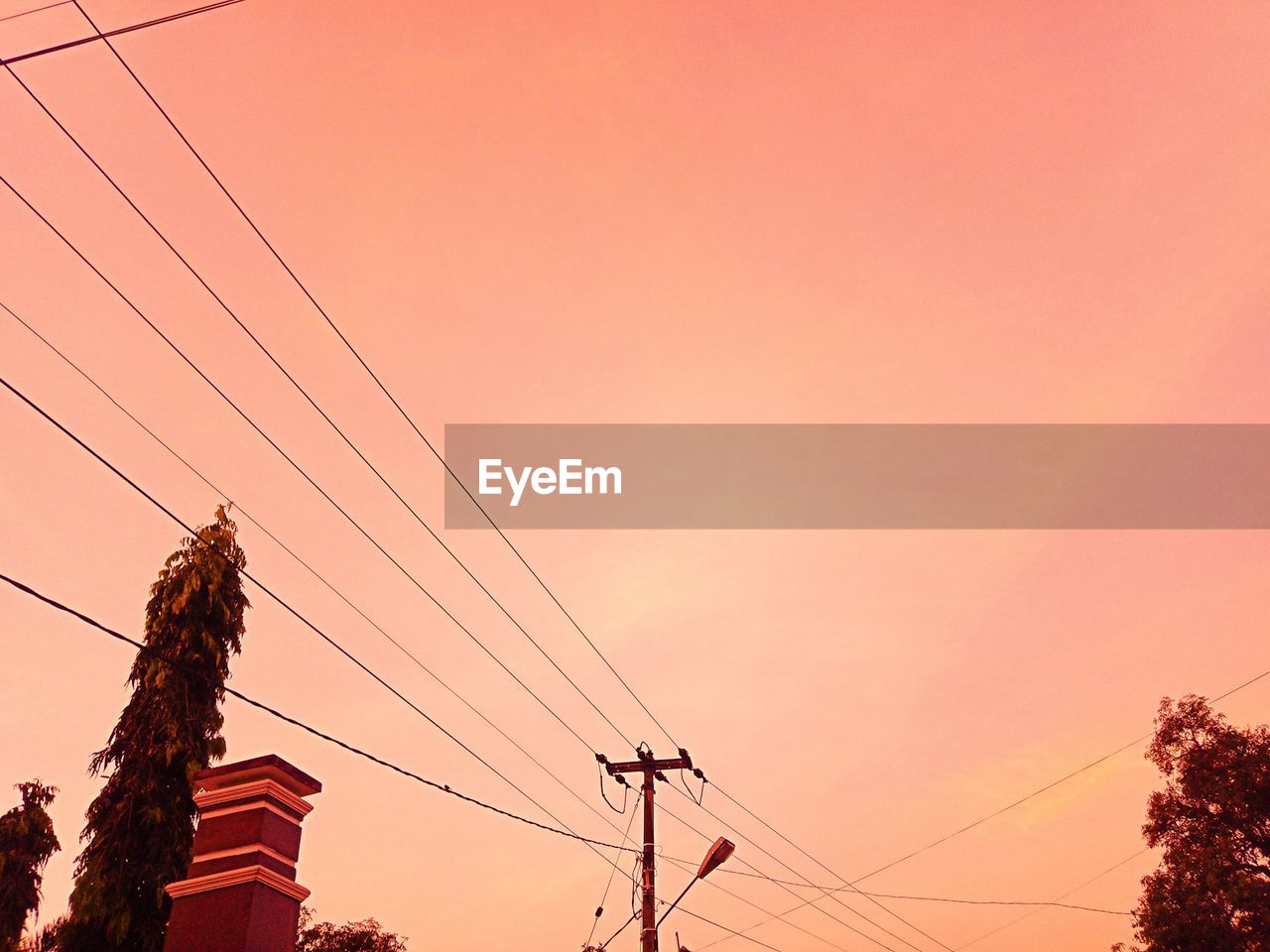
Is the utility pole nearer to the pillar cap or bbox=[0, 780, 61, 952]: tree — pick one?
the pillar cap

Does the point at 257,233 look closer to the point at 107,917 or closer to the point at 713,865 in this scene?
the point at 713,865

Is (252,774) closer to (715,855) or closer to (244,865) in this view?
(244,865)

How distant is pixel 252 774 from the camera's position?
42.0ft

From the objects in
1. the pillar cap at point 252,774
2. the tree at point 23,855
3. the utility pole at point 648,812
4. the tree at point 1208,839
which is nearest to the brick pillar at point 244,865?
the pillar cap at point 252,774

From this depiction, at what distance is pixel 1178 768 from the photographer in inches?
1214

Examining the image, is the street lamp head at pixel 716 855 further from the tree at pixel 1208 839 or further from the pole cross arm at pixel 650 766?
the tree at pixel 1208 839

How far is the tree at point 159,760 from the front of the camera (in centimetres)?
2275

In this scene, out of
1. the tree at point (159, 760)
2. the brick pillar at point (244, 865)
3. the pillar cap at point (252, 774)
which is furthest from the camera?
the tree at point (159, 760)

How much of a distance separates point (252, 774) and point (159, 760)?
43.8ft

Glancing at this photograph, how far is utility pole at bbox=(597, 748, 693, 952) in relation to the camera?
20312 mm

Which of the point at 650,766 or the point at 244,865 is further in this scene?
the point at 650,766

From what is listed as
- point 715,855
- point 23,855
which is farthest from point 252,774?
point 23,855

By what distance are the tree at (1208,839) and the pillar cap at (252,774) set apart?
1085 inches

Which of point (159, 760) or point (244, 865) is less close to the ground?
point (159, 760)
